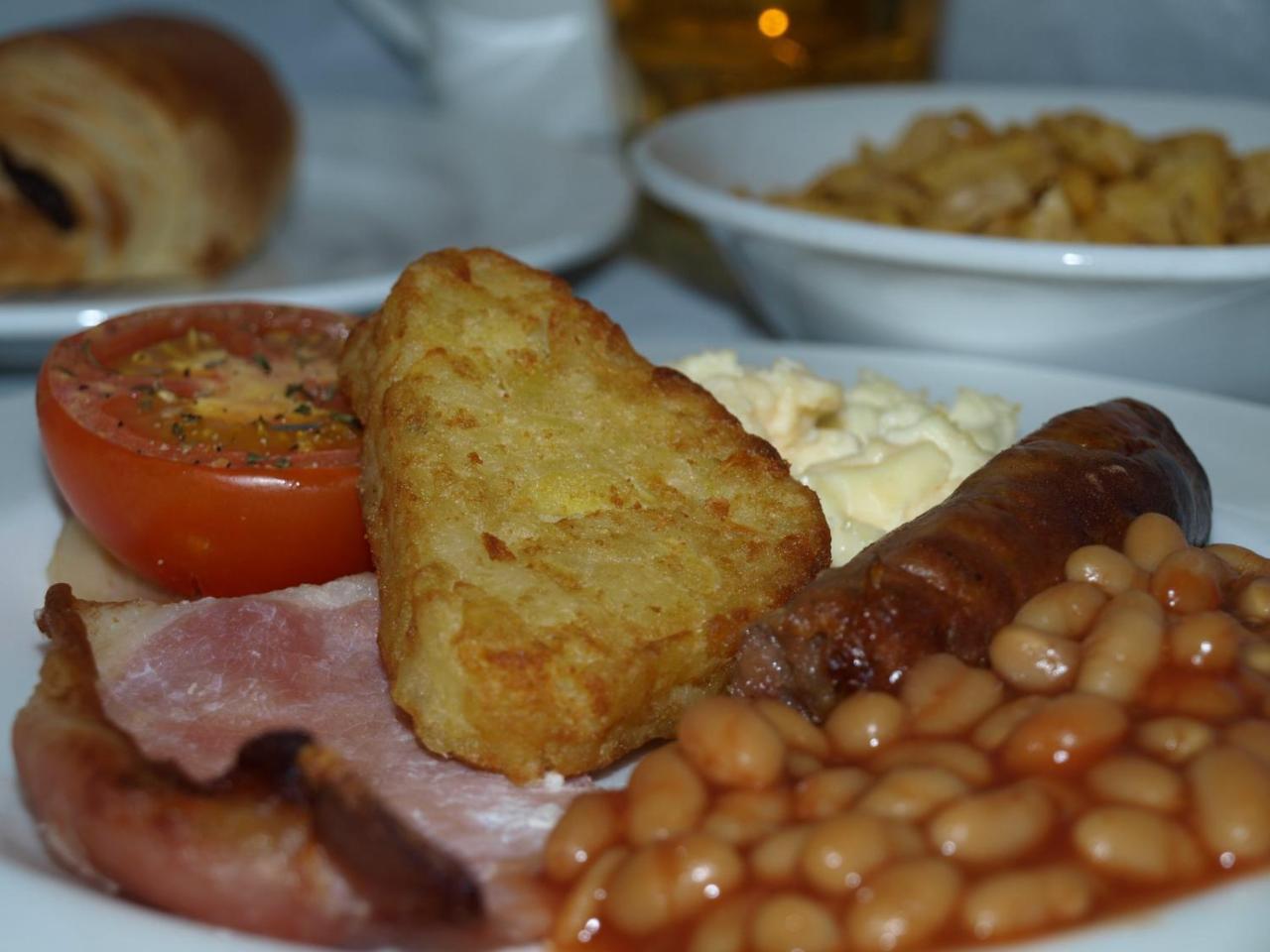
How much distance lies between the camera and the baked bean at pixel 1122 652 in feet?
5.15

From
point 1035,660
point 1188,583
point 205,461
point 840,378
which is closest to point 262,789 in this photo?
point 205,461

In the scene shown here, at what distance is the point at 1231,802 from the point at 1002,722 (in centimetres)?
25

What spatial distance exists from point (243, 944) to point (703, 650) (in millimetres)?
681

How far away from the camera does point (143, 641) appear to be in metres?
1.86

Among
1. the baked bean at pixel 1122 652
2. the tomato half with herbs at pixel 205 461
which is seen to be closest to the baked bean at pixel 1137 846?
the baked bean at pixel 1122 652

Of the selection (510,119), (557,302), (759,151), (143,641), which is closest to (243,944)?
(143,641)

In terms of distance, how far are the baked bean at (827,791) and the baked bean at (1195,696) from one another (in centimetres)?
34

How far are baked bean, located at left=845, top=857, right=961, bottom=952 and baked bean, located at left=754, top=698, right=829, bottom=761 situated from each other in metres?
0.24

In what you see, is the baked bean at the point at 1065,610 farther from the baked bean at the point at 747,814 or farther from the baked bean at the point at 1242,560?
the baked bean at the point at 747,814

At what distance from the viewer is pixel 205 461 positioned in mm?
2105

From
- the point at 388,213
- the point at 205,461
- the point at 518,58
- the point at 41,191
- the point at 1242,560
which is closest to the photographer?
the point at 1242,560

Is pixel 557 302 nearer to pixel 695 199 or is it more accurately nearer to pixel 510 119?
pixel 695 199

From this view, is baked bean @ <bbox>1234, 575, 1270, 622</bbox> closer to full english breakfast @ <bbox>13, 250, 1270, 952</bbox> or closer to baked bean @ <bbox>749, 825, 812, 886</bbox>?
full english breakfast @ <bbox>13, 250, 1270, 952</bbox>

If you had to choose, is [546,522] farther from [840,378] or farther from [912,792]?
[840,378]
